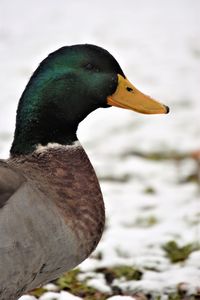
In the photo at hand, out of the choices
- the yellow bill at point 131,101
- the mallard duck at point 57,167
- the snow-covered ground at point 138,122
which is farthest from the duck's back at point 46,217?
the snow-covered ground at point 138,122

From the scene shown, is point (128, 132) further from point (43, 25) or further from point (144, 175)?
point (43, 25)

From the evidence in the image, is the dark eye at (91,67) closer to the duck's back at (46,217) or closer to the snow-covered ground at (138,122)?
the duck's back at (46,217)

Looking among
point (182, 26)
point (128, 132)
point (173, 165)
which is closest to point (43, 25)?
point (182, 26)

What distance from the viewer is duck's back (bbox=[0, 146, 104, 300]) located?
351cm

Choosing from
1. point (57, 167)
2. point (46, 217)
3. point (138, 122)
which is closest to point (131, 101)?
point (57, 167)

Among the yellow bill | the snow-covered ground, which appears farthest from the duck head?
the snow-covered ground

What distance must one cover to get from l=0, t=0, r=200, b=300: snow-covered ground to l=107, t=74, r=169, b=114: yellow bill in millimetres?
1083

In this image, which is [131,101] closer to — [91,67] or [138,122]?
[91,67]

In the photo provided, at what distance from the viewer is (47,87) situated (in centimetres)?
394

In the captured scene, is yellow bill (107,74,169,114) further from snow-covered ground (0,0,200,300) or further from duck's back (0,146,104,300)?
snow-covered ground (0,0,200,300)

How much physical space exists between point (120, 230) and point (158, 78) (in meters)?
3.72

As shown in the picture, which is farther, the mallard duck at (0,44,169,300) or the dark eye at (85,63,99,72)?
the dark eye at (85,63,99,72)

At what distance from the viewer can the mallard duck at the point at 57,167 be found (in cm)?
358

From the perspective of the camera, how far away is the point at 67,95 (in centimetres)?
397
